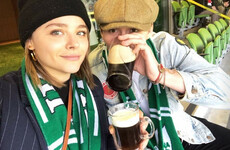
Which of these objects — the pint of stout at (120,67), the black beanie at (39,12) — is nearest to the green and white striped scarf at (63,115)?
the black beanie at (39,12)

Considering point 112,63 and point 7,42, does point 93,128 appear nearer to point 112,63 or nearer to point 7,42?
point 112,63

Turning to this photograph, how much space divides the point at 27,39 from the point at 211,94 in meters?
1.07

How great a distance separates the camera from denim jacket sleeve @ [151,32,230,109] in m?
1.22

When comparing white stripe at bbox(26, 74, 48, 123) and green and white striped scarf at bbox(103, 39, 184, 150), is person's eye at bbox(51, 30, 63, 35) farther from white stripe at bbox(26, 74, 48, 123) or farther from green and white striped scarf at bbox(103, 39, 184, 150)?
green and white striped scarf at bbox(103, 39, 184, 150)

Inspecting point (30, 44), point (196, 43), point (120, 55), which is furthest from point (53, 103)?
point (196, 43)

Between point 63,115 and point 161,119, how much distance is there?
22.8 inches

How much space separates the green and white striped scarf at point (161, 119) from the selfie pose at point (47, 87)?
35 cm

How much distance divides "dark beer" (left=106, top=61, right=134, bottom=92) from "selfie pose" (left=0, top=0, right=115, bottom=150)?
23 centimetres

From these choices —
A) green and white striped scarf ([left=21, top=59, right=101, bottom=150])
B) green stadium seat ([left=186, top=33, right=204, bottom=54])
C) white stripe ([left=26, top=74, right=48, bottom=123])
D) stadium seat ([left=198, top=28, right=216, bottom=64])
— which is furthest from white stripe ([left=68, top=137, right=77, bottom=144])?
stadium seat ([left=198, top=28, right=216, bottom=64])

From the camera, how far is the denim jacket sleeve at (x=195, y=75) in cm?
122

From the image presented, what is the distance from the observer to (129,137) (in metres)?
1.04

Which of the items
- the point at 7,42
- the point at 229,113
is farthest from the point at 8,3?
the point at 229,113

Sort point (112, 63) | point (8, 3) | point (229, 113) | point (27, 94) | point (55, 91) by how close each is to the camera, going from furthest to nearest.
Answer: point (8, 3) < point (229, 113) < point (55, 91) < point (27, 94) < point (112, 63)

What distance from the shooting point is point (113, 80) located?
984mm
